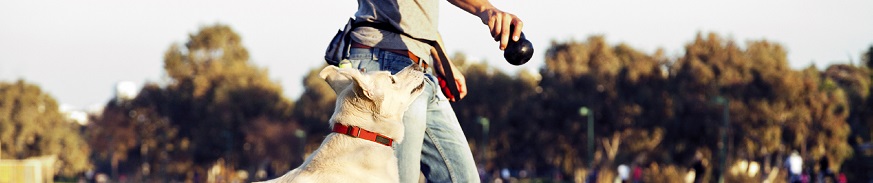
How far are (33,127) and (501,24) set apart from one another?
84526 millimetres

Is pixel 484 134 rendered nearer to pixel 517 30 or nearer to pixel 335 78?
pixel 517 30

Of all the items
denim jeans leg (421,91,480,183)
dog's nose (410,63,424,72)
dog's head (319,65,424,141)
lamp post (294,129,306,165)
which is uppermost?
dog's nose (410,63,424,72)

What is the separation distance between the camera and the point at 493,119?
70.0 m

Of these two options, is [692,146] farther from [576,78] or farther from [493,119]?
[493,119]

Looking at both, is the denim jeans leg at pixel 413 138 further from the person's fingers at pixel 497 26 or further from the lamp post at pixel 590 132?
the lamp post at pixel 590 132

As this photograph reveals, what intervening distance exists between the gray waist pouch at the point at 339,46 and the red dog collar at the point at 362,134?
0.54 metres

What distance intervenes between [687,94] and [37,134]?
50494 mm

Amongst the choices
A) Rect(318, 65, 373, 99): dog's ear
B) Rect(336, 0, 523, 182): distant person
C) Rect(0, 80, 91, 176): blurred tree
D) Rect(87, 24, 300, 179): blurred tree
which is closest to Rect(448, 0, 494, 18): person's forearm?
Rect(336, 0, 523, 182): distant person

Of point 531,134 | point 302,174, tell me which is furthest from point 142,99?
point 302,174

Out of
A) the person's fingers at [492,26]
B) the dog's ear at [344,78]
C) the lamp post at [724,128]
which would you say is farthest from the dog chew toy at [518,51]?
the lamp post at [724,128]

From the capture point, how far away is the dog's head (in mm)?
5793

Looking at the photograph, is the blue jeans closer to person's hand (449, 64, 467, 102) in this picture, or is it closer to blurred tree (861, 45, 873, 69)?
person's hand (449, 64, 467, 102)

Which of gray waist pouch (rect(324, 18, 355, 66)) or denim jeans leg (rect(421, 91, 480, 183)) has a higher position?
gray waist pouch (rect(324, 18, 355, 66))

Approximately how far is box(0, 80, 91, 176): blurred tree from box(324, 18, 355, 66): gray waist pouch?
81.4 metres
